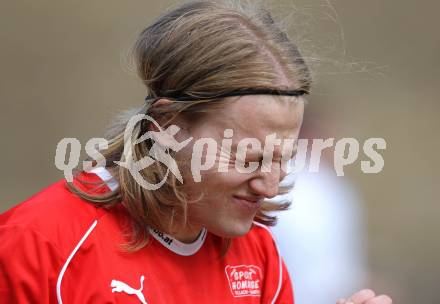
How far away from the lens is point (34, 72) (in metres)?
5.25

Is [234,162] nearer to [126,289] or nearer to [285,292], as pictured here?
[126,289]

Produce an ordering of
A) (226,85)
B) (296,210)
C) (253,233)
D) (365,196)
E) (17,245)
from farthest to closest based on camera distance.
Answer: (365,196), (296,210), (253,233), (226,85), (17,245)

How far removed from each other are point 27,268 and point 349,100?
4.32m

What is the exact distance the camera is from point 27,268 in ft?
5.20

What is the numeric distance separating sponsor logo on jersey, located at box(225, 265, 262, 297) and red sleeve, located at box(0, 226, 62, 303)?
1.70 ft

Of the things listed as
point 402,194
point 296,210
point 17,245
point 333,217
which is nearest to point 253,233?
point 17,245

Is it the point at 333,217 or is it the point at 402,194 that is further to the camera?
the point at 402,194

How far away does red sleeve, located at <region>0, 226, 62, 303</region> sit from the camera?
1.58 metres

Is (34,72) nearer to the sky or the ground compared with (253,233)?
nearer to the sky

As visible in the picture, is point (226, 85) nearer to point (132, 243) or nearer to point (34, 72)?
point (132, 243)

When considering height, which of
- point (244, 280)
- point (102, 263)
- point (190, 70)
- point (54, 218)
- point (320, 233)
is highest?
point (190, 70)

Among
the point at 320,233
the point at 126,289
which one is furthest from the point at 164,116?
the point at 320,233

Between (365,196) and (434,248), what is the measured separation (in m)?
0.66

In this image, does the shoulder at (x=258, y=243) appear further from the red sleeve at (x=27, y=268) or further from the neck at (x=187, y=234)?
the red sleeve at (x=27, y=268)
